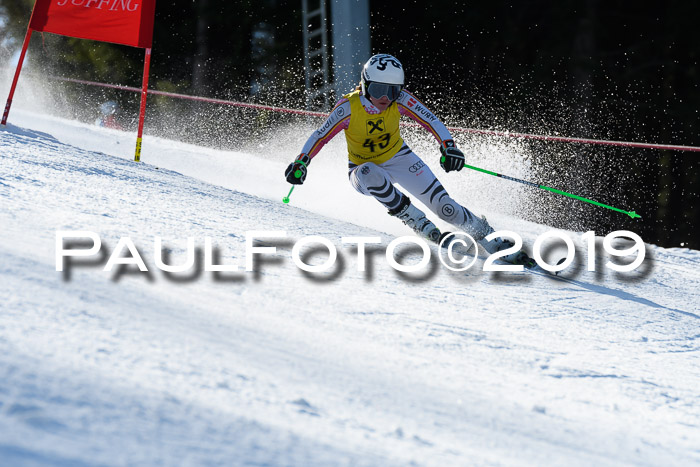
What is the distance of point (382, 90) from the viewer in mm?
5000

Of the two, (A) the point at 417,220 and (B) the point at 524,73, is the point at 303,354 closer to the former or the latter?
(A) the point at 417,220

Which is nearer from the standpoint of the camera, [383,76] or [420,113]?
[383,76]

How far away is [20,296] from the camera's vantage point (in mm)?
2652

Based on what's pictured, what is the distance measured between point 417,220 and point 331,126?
0.84m

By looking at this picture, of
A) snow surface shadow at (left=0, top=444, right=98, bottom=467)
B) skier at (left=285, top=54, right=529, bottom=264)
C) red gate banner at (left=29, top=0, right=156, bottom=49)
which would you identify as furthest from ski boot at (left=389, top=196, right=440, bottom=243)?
snow surface shadow at (left=0, top=444, right=98, bottom=467)

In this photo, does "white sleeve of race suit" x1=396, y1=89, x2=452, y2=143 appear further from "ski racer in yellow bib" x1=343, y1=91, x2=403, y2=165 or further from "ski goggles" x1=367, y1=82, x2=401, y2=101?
"ski goggles" x1=367, y1=82, x2=401, y2=101

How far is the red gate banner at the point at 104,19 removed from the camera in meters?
6.63

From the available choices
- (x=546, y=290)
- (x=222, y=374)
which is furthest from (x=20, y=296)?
(x=546, y=290)

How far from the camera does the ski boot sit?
5191mm

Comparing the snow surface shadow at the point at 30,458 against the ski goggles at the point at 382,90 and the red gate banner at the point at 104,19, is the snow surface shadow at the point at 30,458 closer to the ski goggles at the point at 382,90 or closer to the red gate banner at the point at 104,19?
the ski goggles at the point at 382,90

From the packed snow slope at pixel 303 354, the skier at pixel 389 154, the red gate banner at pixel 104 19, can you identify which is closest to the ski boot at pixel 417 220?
the skier at pixel 389 154

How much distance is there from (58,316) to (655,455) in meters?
1.90

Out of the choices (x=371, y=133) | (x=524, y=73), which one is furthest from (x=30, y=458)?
(x=524, y=73)

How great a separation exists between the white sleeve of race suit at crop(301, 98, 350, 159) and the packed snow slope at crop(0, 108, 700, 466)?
55 centimetres
